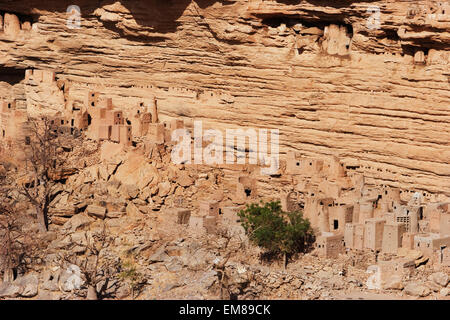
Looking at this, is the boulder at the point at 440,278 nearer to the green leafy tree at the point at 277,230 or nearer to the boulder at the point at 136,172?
the green leafy tree at the point at 277,230

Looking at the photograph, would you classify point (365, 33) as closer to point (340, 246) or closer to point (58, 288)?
point (340, 246)

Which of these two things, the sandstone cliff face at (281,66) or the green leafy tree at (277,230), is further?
the sandstone cliff face at (281,66)

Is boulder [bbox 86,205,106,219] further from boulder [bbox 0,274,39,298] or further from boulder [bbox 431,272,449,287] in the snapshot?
boulder [bbox 431,272,449,287]

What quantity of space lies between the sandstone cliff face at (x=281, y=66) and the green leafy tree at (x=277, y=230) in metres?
2.87

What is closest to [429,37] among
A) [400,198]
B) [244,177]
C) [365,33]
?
[365,33]

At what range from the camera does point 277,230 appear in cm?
2641

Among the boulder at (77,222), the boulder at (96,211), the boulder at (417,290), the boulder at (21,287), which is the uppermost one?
the boulder at (96,211)

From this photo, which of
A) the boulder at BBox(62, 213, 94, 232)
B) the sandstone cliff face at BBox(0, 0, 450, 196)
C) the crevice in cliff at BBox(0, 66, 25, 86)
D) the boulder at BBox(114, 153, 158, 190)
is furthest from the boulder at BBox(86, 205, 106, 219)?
the crevice in cliff at BBox(0, 66, 25, 86)

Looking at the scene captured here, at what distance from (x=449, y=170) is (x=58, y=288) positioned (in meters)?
10.5

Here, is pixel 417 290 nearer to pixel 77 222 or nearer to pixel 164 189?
pixel 164 189

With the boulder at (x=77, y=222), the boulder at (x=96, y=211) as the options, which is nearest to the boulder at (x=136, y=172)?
the boulder at (x=96, y=211)

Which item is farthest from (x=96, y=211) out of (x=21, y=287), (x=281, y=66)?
(x=281, y=66)

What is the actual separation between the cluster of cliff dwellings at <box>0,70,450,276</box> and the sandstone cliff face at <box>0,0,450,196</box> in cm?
70

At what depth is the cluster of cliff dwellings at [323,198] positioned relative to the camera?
83.5 feet
